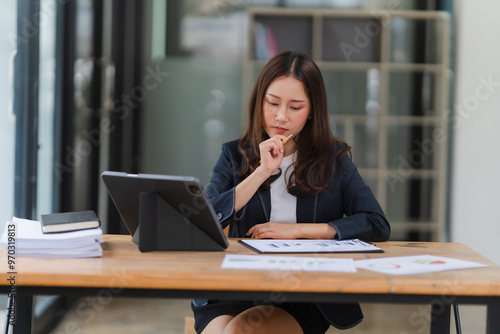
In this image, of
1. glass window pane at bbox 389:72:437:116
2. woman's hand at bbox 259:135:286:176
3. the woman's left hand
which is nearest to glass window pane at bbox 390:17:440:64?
glass window pane at bbox 389:72:437:116

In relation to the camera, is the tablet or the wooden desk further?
the tablet

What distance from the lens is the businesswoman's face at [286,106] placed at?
2125 mm

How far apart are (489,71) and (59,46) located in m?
2.66

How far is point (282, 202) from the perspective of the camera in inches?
86.2

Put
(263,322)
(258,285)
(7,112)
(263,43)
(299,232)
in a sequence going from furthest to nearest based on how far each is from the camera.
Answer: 1. (263,43)
2. (7,112)
3. (299,232)
4. (263,322)
5. (258,285)

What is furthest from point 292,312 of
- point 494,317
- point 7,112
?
point 7,112

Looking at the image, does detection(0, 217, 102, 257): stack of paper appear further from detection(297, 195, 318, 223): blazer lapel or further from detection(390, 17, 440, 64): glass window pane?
detection(390, 17, 440, 64): glass window pane

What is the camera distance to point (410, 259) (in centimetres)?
164

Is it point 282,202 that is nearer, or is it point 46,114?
point 282,202

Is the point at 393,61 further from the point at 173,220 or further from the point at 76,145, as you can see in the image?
the point at 173,220

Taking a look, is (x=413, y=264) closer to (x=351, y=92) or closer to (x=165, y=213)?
(x=165, y=213)

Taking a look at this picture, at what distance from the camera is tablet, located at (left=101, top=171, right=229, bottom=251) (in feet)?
5.27

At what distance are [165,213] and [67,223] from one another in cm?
25

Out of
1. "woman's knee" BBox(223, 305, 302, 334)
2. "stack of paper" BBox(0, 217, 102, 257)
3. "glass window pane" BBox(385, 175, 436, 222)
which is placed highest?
"stack of paper" BBox(0, 217, 102, 257)
